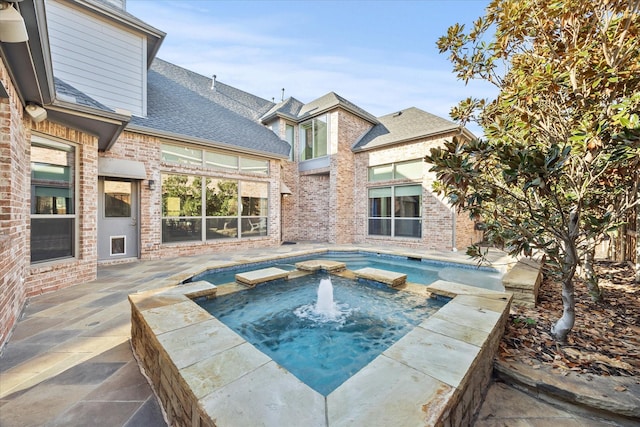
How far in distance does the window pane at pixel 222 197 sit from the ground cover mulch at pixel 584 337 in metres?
8.37

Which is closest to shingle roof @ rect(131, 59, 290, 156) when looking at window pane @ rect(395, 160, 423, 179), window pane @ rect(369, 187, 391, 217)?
window pane @ rect(369, 187, 391, 217)

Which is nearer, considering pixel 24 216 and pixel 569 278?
pixel 569 278

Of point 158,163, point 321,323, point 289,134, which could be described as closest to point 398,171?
point 289,134

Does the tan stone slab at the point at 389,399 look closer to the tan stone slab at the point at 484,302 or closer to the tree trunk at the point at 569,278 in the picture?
the tan stone slab at the point at 484,302

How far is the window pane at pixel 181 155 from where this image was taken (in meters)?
7.71

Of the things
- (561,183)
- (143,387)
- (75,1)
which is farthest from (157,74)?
(561,183)

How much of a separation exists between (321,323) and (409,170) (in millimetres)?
8011

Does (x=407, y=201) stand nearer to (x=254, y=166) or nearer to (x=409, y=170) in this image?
(x=409, y=170)

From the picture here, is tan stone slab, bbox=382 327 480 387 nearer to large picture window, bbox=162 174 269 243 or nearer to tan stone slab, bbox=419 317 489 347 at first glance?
tan stone slab, bbox=419 317 489 347

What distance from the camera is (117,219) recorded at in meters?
6.89

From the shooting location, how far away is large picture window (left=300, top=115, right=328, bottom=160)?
11.5 m

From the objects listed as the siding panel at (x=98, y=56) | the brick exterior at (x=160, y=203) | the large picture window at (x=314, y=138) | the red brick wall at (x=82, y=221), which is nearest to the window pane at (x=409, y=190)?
the brick exterior at (x=160, y=203)

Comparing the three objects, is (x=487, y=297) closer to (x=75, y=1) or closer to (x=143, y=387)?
(x=143, y=387)

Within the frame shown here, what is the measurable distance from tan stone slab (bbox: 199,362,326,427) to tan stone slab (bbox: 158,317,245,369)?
460mm
